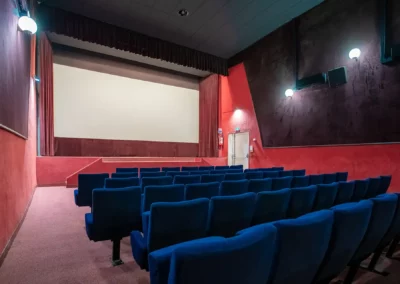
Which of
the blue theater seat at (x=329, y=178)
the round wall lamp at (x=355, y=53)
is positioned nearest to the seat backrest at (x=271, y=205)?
the blue theater seat at (x=329, y=178)

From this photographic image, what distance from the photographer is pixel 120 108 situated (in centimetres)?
988

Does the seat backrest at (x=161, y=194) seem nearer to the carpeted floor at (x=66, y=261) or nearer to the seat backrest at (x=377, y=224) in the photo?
the carpeted floor at (x=66, y=261)

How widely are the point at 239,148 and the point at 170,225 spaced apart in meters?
8.93

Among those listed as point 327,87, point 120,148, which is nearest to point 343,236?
point 327,87

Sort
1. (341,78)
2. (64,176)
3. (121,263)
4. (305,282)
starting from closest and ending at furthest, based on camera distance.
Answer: (305,282), (121,263), (341,78), (64,176)

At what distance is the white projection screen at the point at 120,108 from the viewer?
8820 mm

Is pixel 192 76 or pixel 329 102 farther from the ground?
pixel 192 76

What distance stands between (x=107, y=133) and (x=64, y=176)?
2.75 m

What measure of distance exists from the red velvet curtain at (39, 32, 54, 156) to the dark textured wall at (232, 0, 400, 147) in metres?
7.75

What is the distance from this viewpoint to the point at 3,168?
2.53m

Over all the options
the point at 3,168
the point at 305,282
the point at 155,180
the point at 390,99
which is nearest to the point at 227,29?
the point at 390,99

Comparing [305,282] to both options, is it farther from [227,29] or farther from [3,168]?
[227,29]

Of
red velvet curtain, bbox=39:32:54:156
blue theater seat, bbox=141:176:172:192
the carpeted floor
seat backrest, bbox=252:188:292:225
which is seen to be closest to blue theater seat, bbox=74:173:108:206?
the carpeted floor

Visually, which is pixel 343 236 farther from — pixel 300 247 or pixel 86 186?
pixel 86 186
